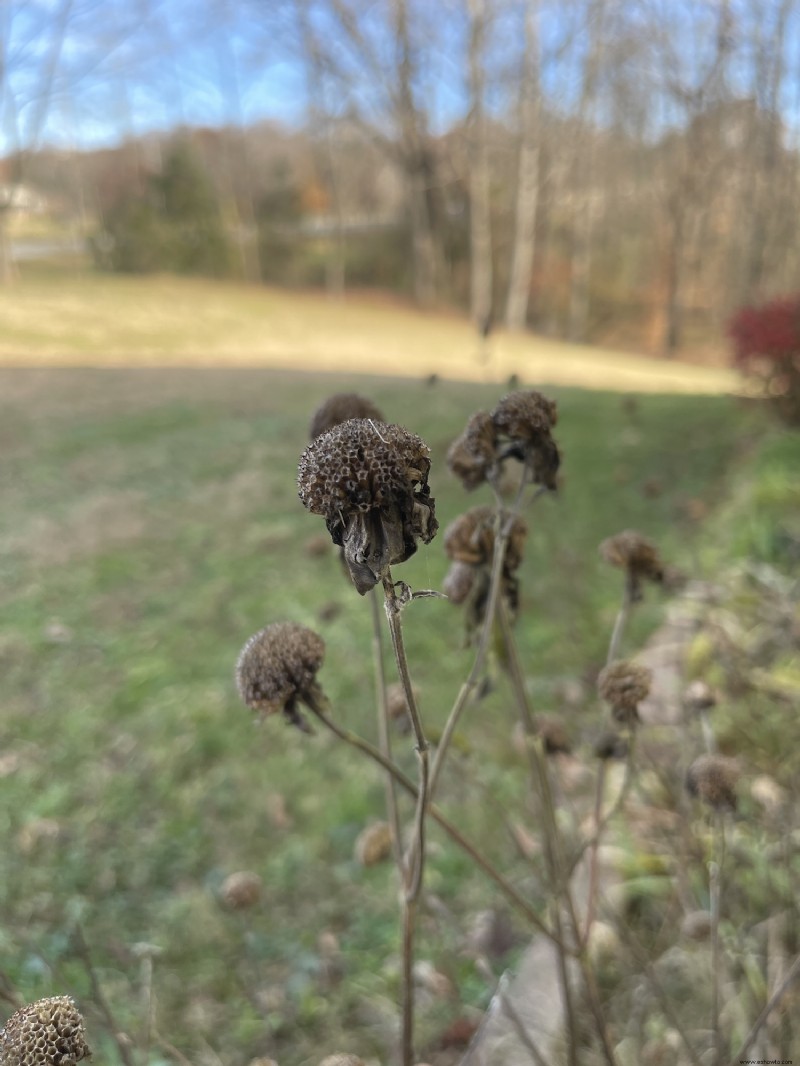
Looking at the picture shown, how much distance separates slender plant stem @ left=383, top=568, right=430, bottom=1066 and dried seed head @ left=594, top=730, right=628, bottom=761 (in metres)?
0.40

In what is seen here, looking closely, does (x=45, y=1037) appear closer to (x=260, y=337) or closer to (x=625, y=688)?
(x=625, y=688)

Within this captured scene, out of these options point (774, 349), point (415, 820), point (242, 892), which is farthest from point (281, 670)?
point (774, 349)

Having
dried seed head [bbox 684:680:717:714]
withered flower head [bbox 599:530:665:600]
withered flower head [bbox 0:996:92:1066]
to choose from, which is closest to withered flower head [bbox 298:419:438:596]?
withered flower head [bbox 0:996:92:1066]

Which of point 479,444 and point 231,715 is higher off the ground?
point 479,444

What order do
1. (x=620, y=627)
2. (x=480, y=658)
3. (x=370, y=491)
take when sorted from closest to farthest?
(x=370, y=491), (x=480, y=658), (x=620, y=627)

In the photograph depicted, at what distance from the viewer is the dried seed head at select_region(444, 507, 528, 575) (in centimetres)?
101

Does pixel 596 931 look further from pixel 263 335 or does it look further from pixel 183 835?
pixel 263 335

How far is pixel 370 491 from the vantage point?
63 centimetres

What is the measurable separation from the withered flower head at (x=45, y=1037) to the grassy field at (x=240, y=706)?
0.90 ft

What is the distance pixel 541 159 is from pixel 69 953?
894 inches

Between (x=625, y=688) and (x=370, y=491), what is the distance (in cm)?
58

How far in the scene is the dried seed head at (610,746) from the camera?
45.2 inches

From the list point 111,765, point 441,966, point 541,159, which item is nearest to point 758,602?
point 441,966

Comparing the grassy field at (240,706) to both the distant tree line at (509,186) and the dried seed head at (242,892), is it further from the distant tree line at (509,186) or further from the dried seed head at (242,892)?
the distant tree line at (509,186)
